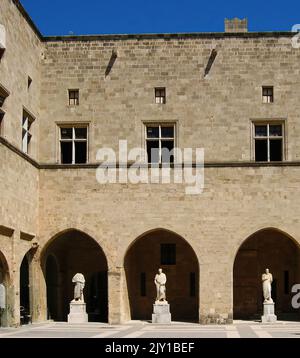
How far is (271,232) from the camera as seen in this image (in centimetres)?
2830

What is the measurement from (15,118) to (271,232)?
10.5 metres

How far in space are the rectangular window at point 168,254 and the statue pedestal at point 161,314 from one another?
129 inches

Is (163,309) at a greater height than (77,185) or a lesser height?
lesser

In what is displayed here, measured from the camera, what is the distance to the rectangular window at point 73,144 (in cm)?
2639

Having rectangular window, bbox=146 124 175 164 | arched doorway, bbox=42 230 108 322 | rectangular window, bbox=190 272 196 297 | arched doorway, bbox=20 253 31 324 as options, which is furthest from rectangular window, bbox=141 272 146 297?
rectangular window, bbox=146 124 175 164

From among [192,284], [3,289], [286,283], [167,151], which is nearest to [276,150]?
[167,151]

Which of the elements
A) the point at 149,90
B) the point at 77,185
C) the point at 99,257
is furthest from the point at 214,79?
the point at 99,257

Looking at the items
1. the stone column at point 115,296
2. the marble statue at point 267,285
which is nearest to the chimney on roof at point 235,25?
the marble statue at point 267,285

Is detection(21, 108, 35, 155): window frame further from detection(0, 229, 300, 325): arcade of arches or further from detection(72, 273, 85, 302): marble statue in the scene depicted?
detection(72, 273, 85, 302): marble statue

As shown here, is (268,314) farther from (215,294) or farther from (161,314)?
(161,314)

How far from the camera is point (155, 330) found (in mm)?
22297

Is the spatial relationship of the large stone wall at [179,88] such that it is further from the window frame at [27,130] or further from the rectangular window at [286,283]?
the rectangular window at [286,283]

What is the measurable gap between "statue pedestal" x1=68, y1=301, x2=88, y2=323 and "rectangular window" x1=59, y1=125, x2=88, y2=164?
15.8 ft

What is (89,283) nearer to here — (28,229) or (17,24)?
(28,229)
